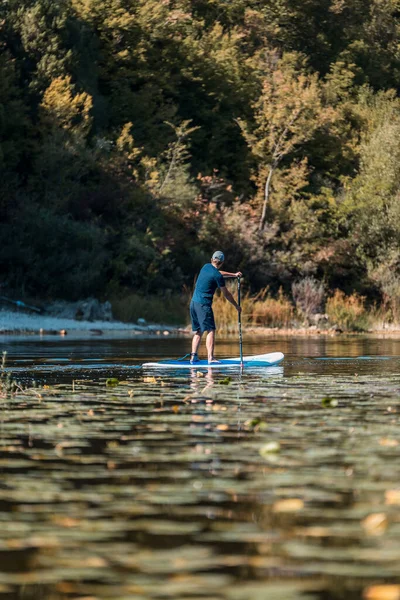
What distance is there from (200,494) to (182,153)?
40783mm

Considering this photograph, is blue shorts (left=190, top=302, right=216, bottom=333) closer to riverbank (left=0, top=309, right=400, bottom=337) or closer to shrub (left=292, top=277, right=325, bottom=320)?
riverbank (left=0, top=309, right=400, bottom=337)

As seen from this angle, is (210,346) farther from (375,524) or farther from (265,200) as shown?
(265,200)

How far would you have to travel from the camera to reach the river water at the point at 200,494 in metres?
6.20

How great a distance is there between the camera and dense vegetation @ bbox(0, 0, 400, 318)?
142 feet

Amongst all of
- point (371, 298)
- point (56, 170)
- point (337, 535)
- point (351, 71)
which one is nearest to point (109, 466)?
point (337, 535)

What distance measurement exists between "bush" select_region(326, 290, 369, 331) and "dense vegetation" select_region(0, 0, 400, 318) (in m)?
1.84

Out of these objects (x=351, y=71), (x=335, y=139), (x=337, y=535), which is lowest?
(x=337, y=535)

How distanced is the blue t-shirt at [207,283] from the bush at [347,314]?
21167 mm

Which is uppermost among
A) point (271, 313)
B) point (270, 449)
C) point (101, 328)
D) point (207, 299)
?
Answer: point (271, 313)

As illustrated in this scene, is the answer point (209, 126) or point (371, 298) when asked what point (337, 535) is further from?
point (209, 126)

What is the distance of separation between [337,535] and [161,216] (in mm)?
38795

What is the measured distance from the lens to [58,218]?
41531 mm

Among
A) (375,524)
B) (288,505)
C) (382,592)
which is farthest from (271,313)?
(382,592)

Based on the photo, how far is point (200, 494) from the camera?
835cm
